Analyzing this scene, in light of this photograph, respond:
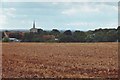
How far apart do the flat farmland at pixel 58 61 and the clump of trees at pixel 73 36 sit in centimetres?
28

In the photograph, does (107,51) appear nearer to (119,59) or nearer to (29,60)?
(119,59)

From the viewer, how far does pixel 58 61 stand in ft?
36.4

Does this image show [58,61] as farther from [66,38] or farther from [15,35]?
[66,38]

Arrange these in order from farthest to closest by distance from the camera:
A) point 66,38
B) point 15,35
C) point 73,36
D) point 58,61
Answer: point 73,36
point 66,38
point 15,35
point 58,61

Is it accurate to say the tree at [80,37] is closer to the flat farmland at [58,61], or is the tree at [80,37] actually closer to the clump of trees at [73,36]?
the clump of trees at [73,36]

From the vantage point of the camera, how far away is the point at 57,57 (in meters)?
11.9

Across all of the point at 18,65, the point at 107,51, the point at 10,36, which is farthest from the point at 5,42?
the point at 107,51

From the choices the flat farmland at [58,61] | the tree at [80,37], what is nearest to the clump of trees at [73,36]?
the tree at [80,37]

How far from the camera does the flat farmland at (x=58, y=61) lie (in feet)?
28.7

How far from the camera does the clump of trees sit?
Answer: 13148mm

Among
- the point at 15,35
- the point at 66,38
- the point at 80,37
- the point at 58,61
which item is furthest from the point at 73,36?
the point at 58,61

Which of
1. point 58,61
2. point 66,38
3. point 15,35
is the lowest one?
point 58,61

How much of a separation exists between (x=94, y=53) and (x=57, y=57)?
2.23m

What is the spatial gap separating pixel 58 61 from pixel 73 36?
13.0 ft
